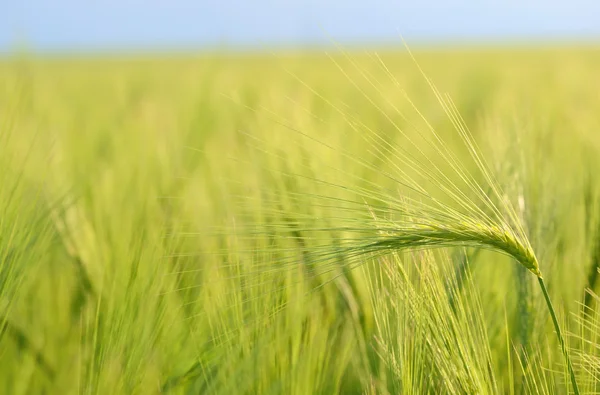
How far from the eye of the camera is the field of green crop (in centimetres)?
55

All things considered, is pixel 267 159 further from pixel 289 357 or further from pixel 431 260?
pixel 431 260

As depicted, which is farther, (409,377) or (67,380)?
(67,380)

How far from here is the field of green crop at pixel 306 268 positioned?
55 cm

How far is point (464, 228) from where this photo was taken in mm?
531

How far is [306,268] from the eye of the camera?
814mm

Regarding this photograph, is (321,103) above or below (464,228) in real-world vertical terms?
above

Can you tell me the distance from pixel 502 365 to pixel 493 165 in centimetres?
27

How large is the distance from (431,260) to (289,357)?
213mm

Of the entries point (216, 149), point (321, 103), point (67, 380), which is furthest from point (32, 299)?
point (321, 103)

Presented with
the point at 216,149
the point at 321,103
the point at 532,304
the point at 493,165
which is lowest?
the point at 532,304

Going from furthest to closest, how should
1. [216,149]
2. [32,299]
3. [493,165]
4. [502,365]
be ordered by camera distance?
[216,149] → [32,299] → [493,165] → [502,365]

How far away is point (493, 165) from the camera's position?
941 mm

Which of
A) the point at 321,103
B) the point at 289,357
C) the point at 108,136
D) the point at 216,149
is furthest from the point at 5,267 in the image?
the point at 321,103

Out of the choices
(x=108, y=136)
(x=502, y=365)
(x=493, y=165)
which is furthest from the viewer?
(x=108, y=136)
